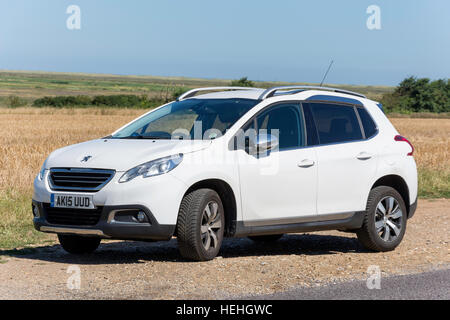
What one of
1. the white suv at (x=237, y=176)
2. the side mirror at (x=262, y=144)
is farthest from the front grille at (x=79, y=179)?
the side mirror at (x=262, y=144)

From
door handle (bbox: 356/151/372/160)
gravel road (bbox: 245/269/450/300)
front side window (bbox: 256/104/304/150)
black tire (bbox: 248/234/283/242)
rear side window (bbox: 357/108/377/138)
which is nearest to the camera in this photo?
gravel road (bbox: 245/269/450/300)

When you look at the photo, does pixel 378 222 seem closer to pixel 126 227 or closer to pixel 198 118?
pixel 198 118

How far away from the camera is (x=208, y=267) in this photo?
850 centimetres

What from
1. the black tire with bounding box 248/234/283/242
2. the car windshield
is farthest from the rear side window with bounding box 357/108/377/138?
the black tire with bounding box 248/234/283/242

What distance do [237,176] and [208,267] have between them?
105cm

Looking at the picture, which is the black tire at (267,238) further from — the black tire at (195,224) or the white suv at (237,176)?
the black tire at (195,224)

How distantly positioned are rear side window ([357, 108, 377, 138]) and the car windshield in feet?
5.48

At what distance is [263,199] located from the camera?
9.16 m

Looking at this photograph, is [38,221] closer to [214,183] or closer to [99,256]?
[99,256]

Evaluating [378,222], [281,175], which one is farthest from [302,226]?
[378,222]

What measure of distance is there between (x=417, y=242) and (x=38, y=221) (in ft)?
16.3

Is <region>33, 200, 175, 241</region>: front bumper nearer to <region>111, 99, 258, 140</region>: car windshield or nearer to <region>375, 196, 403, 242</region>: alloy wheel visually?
<region>111, 99, 258, 140</region>: car windshield

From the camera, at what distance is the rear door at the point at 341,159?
31.8ft

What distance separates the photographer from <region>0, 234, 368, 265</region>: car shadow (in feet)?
30.9
